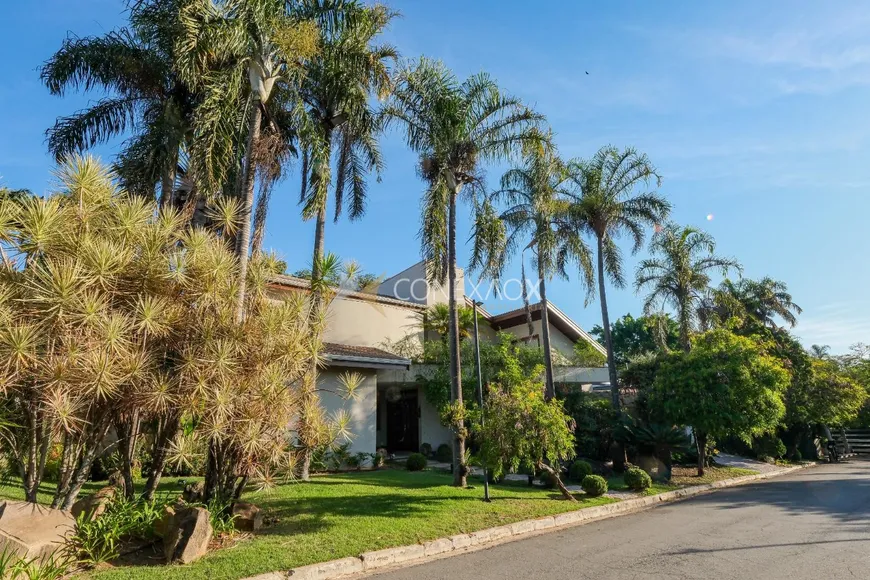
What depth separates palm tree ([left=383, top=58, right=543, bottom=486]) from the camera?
13.8 meters

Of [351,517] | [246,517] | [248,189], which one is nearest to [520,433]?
[351,517]

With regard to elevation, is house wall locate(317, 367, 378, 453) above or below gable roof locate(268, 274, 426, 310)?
below

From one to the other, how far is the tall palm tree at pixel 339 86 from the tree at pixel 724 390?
1216 centimetres

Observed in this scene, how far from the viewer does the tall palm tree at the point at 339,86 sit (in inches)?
525

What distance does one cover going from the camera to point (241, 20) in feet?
38.3

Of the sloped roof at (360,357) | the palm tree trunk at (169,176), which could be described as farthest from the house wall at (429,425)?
the palm tree trunk at (169,176)

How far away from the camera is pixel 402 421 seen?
23.7 m

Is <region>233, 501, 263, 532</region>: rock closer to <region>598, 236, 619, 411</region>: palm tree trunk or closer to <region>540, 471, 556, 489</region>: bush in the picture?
<region>540, 471, 556, 489</region>: bush

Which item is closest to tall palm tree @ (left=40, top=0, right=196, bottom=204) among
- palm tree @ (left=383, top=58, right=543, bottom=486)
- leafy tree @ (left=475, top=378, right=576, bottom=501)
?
palm tree @ (left=383, top=58, right=543, bottom=486)

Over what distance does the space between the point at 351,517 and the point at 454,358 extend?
5.11 metres

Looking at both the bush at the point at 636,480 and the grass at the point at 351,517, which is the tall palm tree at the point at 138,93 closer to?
the grass at the point at 351,517

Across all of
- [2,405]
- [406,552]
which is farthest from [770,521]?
[2,405]

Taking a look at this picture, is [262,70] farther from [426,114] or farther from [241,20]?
[426,114]

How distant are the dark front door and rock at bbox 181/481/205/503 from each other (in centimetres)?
1405
